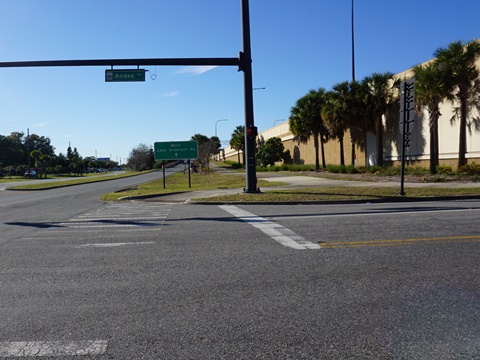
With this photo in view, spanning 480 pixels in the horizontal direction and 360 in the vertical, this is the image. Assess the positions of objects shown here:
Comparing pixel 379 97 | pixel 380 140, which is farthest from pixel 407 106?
pixel 380 140

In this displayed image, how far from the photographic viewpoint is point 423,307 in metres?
4.42

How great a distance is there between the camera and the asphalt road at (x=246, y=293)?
3.62 m

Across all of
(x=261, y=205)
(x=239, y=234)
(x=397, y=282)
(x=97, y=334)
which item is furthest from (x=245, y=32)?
(x=97, y=334)

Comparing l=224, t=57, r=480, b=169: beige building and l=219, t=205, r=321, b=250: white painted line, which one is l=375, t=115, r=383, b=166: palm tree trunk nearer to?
l=224, t=57, r=480, b=169: beige building

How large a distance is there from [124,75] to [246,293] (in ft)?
50.6

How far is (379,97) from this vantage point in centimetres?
3284

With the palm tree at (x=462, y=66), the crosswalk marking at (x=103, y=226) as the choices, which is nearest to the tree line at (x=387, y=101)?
the palm tree at (x=462, y=66)

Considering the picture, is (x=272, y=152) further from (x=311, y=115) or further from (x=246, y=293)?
A: (x=246, y=293)

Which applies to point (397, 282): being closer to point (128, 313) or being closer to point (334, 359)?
point (334, 359)

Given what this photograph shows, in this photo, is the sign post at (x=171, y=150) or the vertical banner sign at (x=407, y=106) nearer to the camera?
the vertical banner sign at (x=407, y=106)

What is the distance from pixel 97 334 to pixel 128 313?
533 millimetres

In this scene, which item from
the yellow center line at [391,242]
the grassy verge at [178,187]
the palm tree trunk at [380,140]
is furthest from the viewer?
the palm tree trunk at [380,140]

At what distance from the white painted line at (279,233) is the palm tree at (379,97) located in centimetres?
2380

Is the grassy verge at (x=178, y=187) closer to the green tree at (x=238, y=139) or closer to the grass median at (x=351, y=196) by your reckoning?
the grass median at (x=351, y=196)
